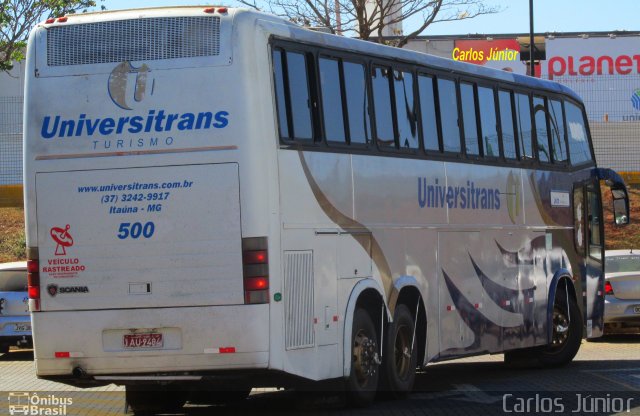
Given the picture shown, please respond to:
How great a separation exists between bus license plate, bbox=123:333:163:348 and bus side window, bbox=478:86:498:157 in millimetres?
6536

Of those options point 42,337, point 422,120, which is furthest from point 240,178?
point 422,120

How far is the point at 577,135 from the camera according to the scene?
19.7 metres

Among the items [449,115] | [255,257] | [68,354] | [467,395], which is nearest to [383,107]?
[449,115]

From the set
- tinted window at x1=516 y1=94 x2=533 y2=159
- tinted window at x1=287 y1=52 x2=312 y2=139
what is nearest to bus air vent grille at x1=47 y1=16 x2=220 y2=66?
tinted window at x1=287 y1=52 x2=312 y2=139

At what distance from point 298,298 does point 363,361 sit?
1.66 m

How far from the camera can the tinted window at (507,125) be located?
1689 cm

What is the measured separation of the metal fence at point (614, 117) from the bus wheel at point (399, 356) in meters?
25.1

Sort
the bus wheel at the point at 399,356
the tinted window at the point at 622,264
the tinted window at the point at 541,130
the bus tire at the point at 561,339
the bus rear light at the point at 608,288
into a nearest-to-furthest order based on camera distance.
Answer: the bus wheel at the point at 399,356, the tinted window at the point at 541,130, the bus tire at the point at 561,339, the bus rear light at the point at 608,288, the tinted window at the point at 622,264

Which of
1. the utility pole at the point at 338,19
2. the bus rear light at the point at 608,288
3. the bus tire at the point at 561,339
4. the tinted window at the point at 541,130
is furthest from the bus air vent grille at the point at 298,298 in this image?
the utility pole at the point at 338,19

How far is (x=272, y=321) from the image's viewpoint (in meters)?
10.8

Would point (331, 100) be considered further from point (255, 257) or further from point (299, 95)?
point (255, 257)

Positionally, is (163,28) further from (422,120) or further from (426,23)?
(426,23)

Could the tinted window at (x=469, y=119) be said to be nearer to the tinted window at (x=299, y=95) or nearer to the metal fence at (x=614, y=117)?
the tinted window at (x=299, y=95)

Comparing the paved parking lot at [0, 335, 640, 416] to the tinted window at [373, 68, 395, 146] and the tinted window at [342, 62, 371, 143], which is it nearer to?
the tinted window at [342, 62, 371, 143]
